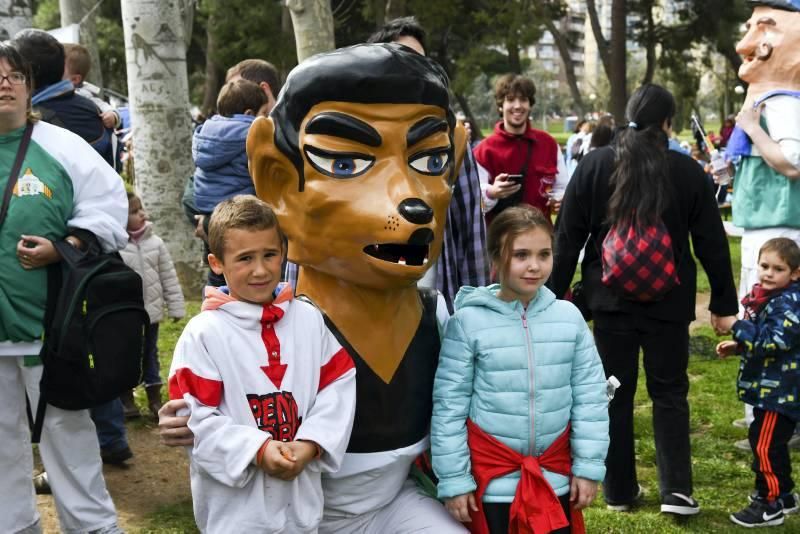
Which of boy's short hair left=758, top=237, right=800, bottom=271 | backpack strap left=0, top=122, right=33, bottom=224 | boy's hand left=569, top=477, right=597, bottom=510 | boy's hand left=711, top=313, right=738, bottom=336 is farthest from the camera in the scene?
boy's hand left=711, top=313, right=738, bottom=336

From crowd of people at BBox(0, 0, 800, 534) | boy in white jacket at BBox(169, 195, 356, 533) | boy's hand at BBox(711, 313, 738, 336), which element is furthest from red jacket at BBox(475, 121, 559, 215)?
boy in white jacket at BBox(169, 195, 356, 533)

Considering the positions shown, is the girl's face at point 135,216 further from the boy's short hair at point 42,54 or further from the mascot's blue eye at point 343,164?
the mascot's blue eye at point 343,164

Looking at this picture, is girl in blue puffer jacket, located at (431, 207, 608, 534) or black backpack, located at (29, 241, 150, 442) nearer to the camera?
girl in blue puffer jacket, located at (431, 207, 608, 534)

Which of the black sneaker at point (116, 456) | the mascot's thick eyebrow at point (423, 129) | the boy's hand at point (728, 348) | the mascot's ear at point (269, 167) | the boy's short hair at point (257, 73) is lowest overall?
the black sneaker at point (116, 456)

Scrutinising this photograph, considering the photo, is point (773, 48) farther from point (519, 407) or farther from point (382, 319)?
point (382, 319)

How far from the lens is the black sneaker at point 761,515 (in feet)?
13.8

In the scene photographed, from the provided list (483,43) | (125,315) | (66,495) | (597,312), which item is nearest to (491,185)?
(597,312)

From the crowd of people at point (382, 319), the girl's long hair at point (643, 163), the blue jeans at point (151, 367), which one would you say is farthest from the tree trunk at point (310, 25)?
the girl's long hair at point (643, 163)

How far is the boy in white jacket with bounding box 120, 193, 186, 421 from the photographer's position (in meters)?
5.47

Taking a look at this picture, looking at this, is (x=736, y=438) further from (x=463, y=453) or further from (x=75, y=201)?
(x=75, y=201)

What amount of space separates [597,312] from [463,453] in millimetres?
1633

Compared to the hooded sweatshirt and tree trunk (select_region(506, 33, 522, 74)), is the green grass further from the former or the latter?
tree trunk (select_region(506, 33, 522, 74))

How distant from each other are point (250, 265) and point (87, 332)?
1.18m

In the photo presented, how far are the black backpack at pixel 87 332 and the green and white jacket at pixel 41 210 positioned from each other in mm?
67
